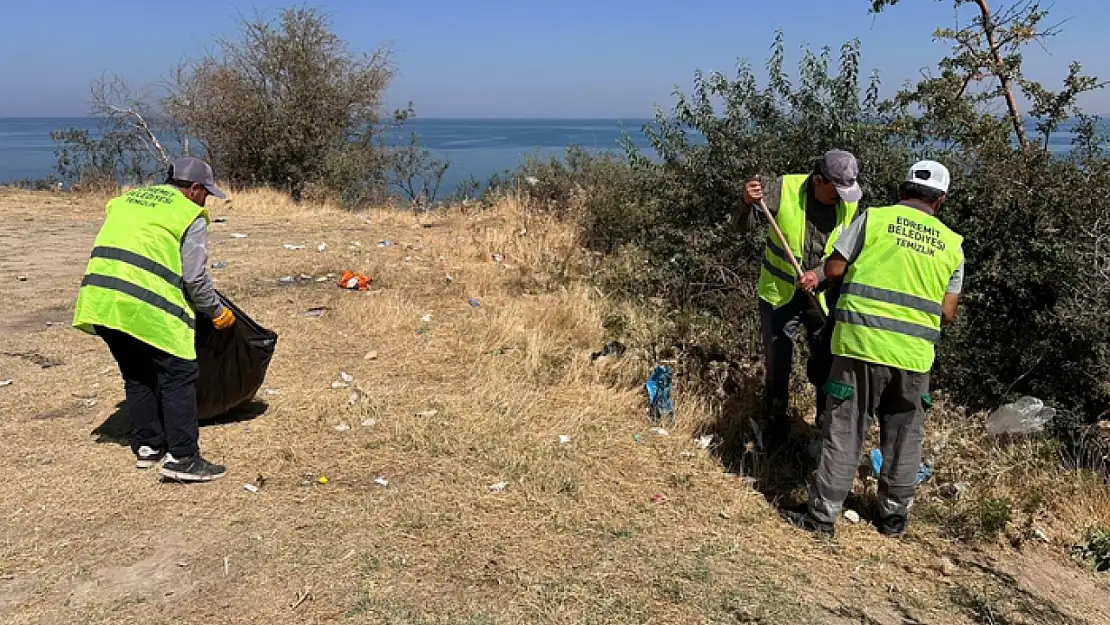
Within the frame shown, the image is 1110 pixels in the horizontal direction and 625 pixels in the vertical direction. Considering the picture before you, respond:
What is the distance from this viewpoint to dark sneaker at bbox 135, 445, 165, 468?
393cm

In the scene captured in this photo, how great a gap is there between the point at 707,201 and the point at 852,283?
3.07m

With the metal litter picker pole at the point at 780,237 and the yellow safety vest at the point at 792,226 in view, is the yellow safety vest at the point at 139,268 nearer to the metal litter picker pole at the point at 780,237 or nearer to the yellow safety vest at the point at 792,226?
the metal litter picker pole at the point at 780,237

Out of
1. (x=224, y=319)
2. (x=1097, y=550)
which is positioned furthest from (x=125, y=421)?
(x=1097, y=550)

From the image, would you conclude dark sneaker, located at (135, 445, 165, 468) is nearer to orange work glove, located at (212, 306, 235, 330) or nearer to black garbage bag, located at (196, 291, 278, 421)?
black garbage bag, located at (196, 291, 278, 421)

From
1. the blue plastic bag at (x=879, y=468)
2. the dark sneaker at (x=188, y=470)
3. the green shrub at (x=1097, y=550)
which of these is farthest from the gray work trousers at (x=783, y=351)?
the dark sneaker at (x=188, y=470)

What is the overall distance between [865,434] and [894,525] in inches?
17.0

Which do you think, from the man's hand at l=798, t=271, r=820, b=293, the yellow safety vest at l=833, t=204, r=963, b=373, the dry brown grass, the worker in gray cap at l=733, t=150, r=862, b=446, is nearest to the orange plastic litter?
the dry brown grass

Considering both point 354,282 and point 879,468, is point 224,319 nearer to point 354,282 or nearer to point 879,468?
point 879,468

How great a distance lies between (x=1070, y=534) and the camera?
3.55 metres

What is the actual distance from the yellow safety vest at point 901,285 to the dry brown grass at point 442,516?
87cm

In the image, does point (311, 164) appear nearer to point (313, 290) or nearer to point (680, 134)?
point (313, 290)

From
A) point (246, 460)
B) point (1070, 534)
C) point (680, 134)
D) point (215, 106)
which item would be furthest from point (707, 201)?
point (215, 106)

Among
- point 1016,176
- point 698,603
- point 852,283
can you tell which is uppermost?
point 1016,176

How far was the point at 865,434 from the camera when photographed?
11.4 feet
